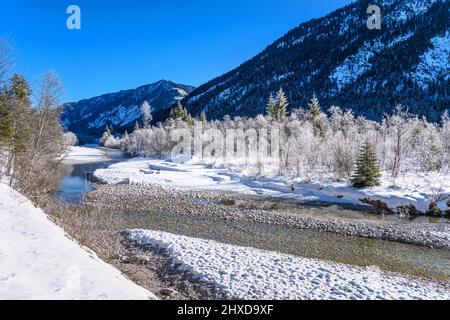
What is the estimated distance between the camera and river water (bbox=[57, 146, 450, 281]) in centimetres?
1208

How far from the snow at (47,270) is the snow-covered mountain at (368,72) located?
112221 millimetres

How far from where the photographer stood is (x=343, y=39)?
190 meters

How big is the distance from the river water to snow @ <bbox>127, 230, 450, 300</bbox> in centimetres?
165

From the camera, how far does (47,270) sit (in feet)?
21.9

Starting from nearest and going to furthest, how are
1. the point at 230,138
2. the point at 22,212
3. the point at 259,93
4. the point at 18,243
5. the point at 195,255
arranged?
the point at 18,243, the point at 22,212, the point at 195,255, the point at 230,138, the point at 259,93

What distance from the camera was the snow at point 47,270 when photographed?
18.8 feet

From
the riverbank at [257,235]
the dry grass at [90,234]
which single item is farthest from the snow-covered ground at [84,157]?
the dry grass at [90,234]

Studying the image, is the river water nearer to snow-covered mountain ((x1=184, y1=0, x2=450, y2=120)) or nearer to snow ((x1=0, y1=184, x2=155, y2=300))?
snow ((x1=0, y1=184, x2=155, y2=300))

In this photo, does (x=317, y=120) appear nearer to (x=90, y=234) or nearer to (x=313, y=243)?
(x=313, y=243)

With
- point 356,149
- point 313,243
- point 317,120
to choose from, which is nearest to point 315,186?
point 356,149

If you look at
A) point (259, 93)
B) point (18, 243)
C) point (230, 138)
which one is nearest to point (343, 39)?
point (259, 93)

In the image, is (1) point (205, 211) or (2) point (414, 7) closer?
(1) point (205, 211)

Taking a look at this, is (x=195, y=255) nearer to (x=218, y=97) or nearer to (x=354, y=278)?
(x=354, y=278)

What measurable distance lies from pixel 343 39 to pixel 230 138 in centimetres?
16096
